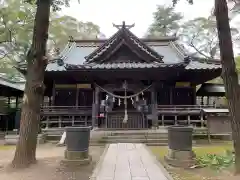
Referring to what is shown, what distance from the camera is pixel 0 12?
61.5ft

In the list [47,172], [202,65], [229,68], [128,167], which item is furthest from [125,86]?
[47,172]

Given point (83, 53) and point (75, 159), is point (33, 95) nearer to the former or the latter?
point (75, 159)

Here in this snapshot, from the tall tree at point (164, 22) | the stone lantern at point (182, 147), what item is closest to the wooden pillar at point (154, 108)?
the stone lantern at point (182, 147)

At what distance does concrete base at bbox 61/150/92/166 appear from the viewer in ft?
21.2

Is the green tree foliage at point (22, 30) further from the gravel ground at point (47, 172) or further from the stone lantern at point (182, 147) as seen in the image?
the stone lantern at point (182, 147)

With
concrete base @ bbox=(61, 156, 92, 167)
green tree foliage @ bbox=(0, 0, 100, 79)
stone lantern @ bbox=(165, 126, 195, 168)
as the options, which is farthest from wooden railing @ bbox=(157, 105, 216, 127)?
green tree foliage @ bbox=(0, 0, 100, 79)

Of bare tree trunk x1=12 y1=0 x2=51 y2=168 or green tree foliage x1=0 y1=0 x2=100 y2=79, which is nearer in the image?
bare tree trunk x1=12 y1=0 x2=51 y2=168

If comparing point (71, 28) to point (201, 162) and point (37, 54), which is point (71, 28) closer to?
point (37, 54)

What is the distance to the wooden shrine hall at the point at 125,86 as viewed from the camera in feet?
44.5

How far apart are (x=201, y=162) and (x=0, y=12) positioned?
20.0 m

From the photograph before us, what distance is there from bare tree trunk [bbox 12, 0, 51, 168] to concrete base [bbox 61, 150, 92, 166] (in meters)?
1.07

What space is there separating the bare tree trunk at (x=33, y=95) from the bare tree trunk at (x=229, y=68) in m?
5.44

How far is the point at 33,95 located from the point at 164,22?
38728 millimetres

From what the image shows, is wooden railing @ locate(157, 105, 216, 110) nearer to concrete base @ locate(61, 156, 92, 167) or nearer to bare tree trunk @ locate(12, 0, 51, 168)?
concrete base @ locate(61, 156, 92, 167)
